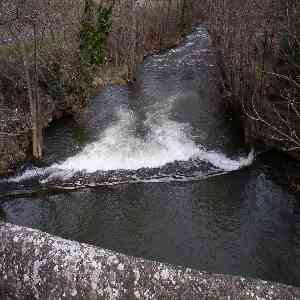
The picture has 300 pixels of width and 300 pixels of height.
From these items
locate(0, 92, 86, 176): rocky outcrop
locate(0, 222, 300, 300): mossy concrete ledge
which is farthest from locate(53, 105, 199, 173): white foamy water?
→ locate(0, 222, 300, 300): mossy concrete ledge

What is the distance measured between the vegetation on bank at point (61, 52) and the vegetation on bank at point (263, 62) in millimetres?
8177

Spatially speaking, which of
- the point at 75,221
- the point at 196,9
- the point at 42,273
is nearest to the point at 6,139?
the point at 75,221

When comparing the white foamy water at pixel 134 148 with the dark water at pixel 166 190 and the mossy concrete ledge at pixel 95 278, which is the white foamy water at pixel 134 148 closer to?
the dark water at pixel 166 190

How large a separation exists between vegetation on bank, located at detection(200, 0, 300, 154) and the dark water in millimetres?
1343

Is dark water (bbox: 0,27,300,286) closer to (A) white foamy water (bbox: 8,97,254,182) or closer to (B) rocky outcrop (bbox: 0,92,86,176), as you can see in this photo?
→ (A) white foamy water (bbox: 8,97,254,182)

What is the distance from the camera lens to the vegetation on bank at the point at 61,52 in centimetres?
1834

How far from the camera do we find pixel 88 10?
2489cm

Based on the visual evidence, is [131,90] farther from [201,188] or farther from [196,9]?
[196,9]

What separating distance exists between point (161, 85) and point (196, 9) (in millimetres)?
14785

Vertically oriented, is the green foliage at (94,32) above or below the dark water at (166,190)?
above

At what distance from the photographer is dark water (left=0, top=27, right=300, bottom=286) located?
1402cm

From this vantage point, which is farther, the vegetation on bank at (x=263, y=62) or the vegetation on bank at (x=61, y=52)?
the vegetation on bank at (x=61, y=52)

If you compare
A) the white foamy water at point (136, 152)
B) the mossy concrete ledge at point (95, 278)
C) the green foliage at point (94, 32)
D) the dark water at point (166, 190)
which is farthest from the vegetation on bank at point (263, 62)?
the mossy concrete ledge at point (95, 278)

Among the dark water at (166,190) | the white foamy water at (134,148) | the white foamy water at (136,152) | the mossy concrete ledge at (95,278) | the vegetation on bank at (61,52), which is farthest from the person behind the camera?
the white foamy water at (134,148)
